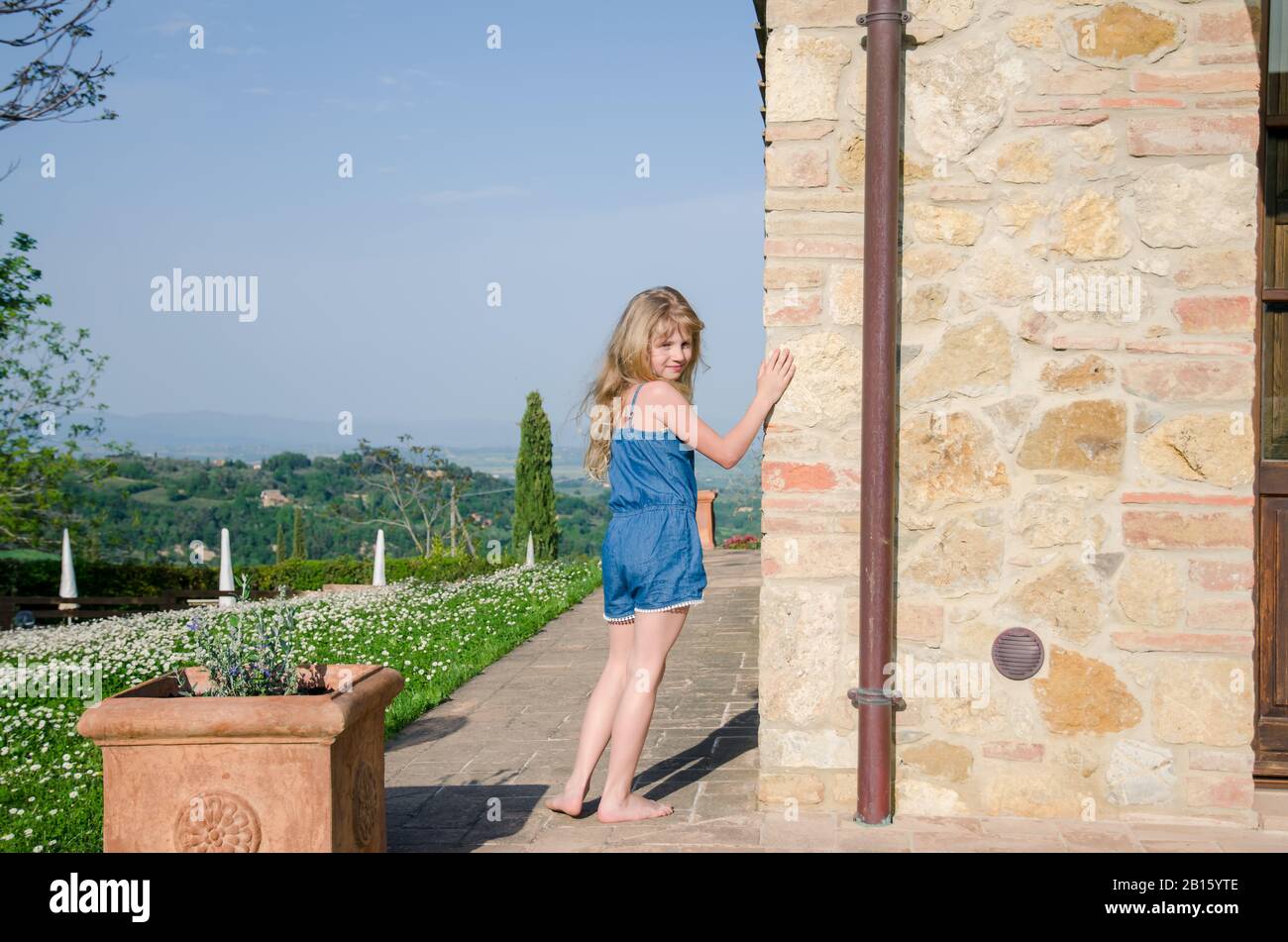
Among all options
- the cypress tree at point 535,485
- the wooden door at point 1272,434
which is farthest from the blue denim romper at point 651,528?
the cypress tree at point 535,485

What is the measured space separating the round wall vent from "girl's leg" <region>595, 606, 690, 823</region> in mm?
1050

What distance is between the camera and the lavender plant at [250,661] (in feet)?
9.91

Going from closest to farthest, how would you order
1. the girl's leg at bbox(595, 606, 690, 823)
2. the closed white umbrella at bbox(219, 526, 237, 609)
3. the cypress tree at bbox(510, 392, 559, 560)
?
1. the girl's leg at bbox(595, 606, 690, 823)
2. the closed white umbrella at bbox(219, 526, 237, 609)
3. the cypress tree at bbox(510, 392, 559, 560)

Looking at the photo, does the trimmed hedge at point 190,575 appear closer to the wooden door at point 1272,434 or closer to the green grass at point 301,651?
the green grass at point 301,651

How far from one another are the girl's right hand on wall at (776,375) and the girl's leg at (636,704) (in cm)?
77

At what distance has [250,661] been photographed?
10.2 feet

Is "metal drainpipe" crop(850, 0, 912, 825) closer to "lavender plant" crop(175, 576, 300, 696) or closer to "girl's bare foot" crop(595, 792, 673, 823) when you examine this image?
"girl's bare foot" crop(595, 792, 673, 823)

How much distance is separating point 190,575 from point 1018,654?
48.4 feet

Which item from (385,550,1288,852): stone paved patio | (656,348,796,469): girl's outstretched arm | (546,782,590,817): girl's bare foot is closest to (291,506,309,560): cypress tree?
(385,550,1288,852): stone paved patio

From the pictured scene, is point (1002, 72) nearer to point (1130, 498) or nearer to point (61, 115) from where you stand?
point (1130, 498)

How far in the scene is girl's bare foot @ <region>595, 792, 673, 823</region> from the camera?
147 inches

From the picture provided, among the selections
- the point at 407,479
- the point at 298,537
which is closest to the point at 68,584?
the point at 407,479

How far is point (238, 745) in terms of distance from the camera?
2.79 m
